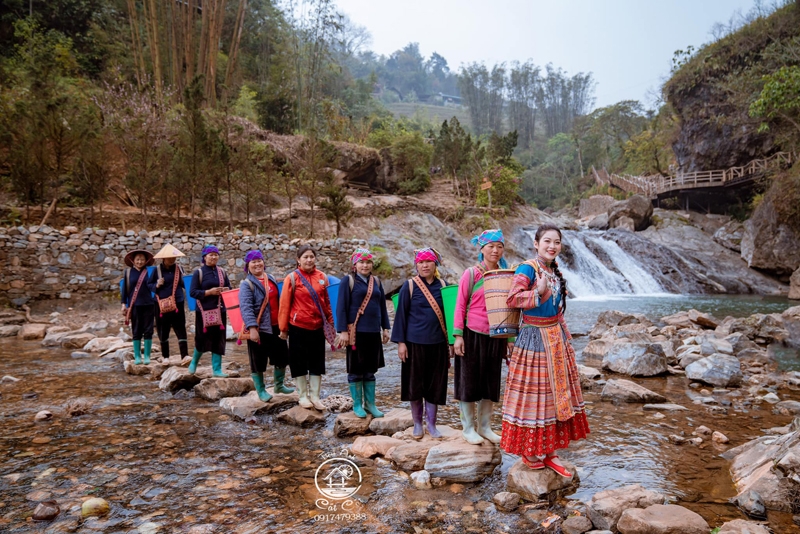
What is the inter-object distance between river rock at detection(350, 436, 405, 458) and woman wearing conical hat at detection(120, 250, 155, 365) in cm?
411

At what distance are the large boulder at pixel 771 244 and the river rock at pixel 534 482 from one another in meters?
20.0

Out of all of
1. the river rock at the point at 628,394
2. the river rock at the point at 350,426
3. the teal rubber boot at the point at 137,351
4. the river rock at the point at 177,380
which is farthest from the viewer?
the teal rubber boot at the point at 137,351

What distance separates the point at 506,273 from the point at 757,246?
69.1 feet

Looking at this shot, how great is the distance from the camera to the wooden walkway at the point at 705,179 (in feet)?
67.7

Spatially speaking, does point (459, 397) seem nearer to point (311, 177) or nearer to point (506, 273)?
point (506, 273)

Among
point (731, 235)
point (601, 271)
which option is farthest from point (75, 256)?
point (731, 235)

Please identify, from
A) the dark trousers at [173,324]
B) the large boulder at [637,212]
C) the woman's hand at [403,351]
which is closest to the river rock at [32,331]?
the dark trousers at [173,324]

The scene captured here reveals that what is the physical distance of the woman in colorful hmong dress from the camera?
9.32 feet

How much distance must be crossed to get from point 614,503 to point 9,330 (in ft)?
35.3

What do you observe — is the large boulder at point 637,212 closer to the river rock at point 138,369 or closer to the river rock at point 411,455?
the river rock at point 138,369

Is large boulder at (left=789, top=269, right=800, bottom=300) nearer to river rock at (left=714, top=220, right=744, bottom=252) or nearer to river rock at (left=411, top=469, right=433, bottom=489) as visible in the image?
river rock at (left=714, top=220, right=744, bottom=252)

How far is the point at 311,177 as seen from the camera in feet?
50.5

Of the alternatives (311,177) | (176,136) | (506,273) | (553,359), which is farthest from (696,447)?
(176,136)

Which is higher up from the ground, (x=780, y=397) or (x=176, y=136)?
(x=176, y=136)
